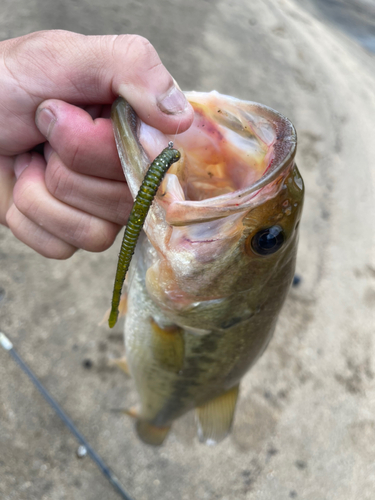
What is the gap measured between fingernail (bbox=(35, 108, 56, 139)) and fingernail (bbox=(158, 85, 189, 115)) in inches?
13.1

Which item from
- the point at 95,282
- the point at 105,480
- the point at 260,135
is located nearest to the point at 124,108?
the point at 260,135

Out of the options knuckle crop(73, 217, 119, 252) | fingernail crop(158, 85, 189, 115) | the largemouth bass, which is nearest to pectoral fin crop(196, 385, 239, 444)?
the largemouth bass

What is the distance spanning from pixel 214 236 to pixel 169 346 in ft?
1.86

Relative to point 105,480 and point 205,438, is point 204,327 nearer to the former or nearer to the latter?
point 205,438

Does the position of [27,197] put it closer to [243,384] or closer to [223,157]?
[223,157]

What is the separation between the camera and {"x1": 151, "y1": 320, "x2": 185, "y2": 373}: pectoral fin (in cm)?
128

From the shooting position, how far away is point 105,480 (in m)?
2.11

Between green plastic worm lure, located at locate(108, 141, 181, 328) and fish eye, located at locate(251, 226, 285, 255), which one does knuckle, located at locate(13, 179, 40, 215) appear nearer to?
green plastic worm lure, located at locate(108, 141, 181, 328)

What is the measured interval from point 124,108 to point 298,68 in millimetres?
4735

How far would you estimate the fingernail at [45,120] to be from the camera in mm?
1004

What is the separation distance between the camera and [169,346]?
131 cm

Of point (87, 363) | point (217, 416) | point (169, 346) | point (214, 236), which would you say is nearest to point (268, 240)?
point (214, 236)

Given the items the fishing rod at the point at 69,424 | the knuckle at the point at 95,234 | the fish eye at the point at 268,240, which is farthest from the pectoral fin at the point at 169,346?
the fishing rod at the point at 69,424

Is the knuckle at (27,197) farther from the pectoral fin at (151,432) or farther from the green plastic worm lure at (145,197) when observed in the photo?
the pectoral fin at (151,432)
